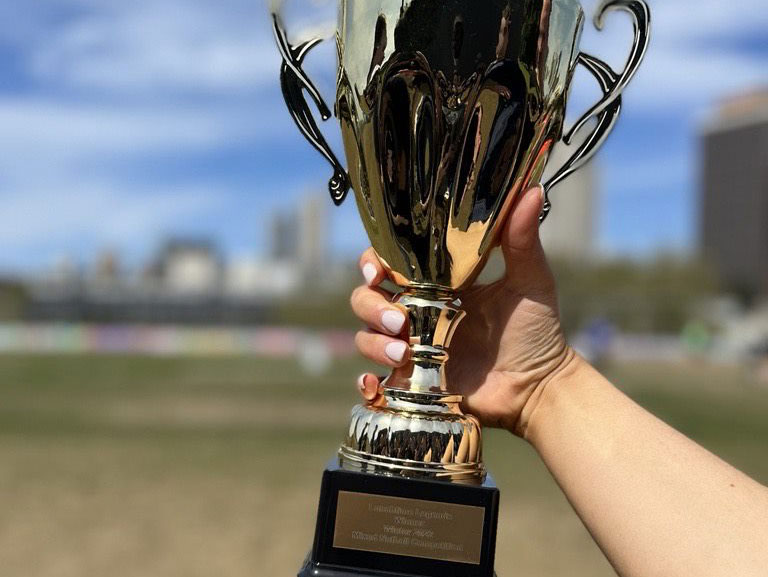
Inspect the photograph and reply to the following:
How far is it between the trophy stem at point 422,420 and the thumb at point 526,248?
109 mm

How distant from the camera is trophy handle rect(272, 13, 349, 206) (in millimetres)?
1421

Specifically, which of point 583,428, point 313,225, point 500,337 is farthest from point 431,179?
point 313,225

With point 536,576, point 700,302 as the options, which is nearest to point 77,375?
point 536,576

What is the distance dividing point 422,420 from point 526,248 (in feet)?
1.01

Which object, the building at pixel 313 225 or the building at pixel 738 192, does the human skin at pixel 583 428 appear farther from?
the building at pixel 313 225

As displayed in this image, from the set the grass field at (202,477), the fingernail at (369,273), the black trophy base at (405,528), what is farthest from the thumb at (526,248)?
the grass field at (202,477)

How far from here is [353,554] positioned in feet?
4.24

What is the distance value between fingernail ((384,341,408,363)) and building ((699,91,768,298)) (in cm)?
6059

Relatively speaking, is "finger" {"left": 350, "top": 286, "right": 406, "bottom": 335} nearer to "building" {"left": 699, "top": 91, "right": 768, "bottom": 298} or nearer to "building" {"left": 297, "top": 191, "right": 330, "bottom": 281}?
"building" {"left": 699, "top": 91, "right": 768, "bottom": 298}

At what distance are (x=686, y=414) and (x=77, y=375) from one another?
1117 centimetres

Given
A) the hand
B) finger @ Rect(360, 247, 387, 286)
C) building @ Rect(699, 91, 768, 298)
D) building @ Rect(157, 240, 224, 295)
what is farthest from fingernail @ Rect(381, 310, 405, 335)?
building @ Rect(699, 91, 768, 298)

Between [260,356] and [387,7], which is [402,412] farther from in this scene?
[260,356]

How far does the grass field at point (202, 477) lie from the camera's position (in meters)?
5.02

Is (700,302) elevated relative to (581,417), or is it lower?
lower
